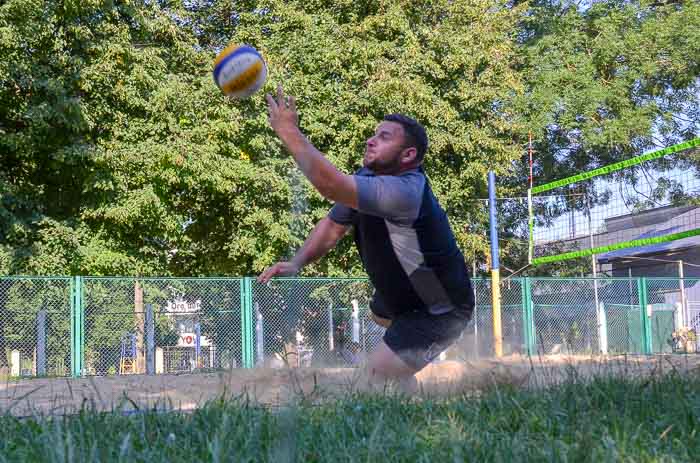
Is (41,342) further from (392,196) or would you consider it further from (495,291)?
(392,196)

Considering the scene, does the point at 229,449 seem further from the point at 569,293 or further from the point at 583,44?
the point at 583,44

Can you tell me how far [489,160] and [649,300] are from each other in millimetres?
5234

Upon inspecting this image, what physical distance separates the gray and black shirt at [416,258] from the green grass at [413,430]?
3.44ft

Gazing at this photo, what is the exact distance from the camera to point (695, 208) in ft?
78.0

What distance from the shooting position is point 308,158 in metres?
3.88

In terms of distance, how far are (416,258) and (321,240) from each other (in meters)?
0.83

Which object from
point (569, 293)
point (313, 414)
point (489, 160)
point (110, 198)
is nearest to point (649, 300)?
point (569, 293)

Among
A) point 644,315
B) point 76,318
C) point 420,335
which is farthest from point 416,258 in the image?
point 644,315

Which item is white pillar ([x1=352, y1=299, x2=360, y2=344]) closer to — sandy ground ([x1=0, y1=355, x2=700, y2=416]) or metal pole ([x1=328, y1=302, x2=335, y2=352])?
metal pole ([x1=328, y1=302, x2=335, y2=352])

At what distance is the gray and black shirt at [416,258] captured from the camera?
486cm

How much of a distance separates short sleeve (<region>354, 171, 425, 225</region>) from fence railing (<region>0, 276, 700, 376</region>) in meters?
→ 9.04

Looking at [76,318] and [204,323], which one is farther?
[204,323]

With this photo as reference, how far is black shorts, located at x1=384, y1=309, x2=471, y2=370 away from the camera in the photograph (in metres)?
5.07

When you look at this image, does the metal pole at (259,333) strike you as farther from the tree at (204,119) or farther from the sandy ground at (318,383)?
the sandy ground at (318,383)
